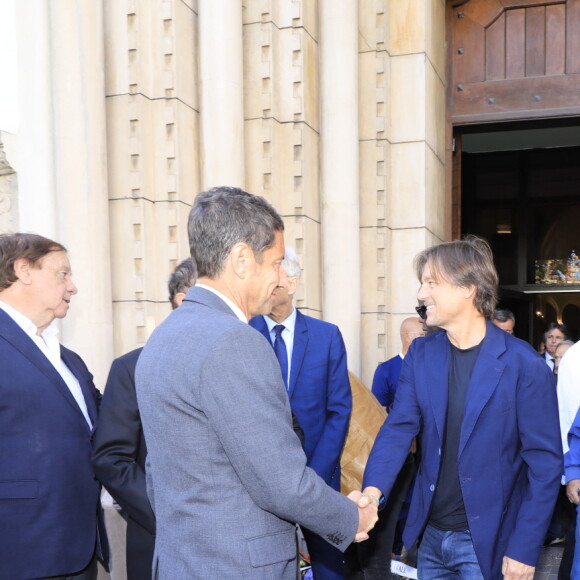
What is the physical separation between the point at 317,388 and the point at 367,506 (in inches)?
39.7

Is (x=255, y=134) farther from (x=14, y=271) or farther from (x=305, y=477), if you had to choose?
(x=305, y=477)

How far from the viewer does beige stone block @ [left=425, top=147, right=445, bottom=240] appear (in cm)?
590

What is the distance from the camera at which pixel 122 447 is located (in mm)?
2432

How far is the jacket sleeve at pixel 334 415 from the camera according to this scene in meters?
3.24

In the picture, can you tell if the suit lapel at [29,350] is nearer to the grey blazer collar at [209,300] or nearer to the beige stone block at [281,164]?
the grey blazer collar at [209,300]

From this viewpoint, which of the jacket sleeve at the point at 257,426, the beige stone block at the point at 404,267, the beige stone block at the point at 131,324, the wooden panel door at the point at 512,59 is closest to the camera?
the jacket sleeve at the point at 257,426

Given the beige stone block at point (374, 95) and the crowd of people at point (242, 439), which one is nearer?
the crowd of people at point (242, 439)

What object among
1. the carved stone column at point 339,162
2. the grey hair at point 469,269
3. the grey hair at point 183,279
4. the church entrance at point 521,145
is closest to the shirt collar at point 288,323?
the grey hair at point 183,279

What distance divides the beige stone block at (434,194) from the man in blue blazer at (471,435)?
3.43m

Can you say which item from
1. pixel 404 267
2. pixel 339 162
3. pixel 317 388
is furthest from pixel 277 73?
pixel 317 388

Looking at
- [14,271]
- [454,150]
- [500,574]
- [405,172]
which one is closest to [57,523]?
[14,271]

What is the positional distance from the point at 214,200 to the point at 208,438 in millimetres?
580

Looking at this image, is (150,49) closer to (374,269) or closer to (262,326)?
(262,326)

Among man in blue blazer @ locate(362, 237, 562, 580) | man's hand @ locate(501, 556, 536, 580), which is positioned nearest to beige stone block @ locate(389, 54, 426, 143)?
man in blue blazer @ locate(362, 237, 562, 580)
